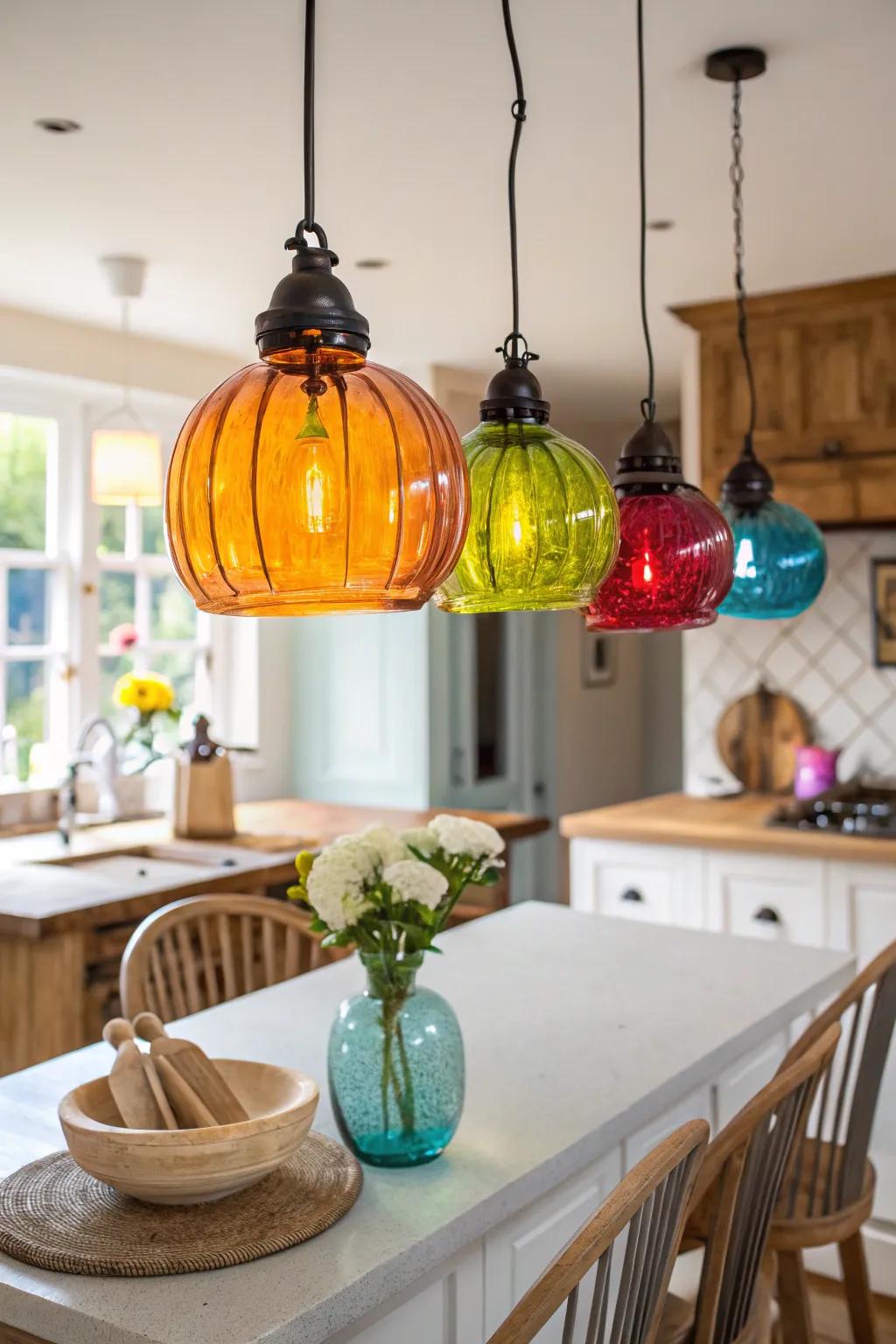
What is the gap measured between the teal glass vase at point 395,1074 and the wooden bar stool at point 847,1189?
0.60m

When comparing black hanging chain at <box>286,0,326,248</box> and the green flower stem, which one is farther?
the green flower stem

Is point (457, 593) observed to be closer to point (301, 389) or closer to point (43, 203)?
point (301, 389)

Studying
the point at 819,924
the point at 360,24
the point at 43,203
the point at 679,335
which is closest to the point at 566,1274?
the point at 360,24

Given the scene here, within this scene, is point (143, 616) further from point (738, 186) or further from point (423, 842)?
point (423, 842)

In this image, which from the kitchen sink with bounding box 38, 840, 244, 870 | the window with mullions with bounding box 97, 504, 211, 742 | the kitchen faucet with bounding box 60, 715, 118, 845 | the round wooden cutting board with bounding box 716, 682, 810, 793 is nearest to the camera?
the kitchen sink with bounding box 38, 840, 244, 870

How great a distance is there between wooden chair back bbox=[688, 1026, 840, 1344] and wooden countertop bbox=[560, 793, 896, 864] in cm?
160

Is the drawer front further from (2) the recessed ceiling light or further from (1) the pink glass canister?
(2) the recessed ceiling light

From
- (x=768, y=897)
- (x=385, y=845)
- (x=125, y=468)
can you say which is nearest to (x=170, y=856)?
(x=125, y=468)

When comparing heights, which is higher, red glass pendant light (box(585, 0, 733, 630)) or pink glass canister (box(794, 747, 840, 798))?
red glass pendant light (box(585, 0, 733, 630))

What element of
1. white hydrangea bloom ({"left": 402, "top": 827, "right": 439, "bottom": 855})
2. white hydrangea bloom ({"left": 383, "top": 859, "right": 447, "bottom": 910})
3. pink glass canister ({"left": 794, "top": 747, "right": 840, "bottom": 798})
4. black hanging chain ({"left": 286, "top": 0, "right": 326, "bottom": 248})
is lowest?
pink glass canister ({"left": 794, "top": 747, "right": 840, "bottom": 798})

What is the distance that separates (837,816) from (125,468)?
2.21 metres

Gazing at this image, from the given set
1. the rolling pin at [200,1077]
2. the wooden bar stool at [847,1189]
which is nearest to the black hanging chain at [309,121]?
the rolling pin at [200,1077]

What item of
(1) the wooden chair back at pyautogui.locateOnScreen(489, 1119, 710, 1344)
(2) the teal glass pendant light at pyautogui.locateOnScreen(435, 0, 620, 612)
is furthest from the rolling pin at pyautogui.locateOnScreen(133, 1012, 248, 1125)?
(2) the teal glass pendant light at pyautogui.locateOnScreen(435, 0, 620, 612)

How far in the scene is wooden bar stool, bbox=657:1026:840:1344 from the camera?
1.37 metres
